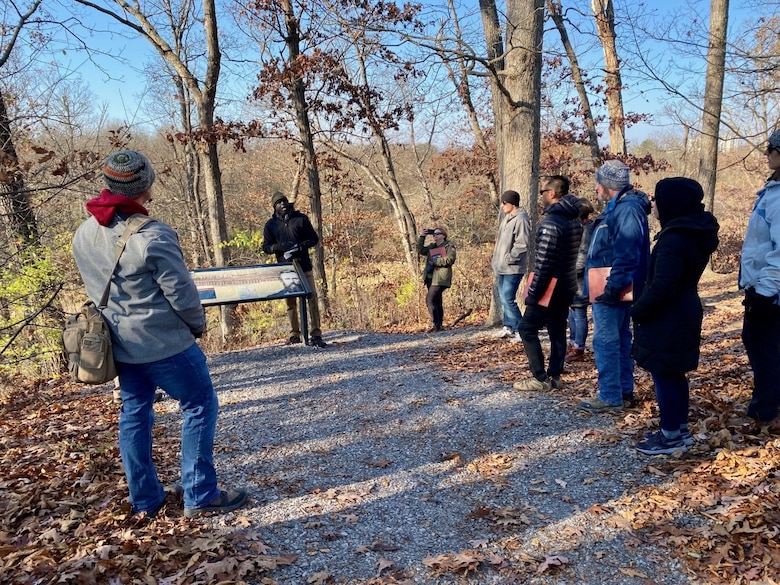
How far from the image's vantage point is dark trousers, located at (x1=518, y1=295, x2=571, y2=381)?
5.30m

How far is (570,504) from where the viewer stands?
3572mm

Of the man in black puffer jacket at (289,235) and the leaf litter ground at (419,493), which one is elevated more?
the man in black puffer jacket at (289,235)

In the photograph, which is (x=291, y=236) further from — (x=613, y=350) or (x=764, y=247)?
(x=764, y=247)

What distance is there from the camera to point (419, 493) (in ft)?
12.6

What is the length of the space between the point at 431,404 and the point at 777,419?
306 cm

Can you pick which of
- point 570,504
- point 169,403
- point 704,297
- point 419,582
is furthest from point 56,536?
point 704,297

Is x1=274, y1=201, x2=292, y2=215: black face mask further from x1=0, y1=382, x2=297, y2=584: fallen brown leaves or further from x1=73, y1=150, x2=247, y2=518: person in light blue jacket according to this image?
x1=73, y1=150, x2=247, y2=518: person in light blue jacket

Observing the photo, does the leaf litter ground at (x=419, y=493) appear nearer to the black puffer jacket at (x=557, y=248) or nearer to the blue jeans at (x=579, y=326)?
the blue jeans at (x=579, y=326)

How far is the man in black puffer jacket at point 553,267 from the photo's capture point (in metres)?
5.04

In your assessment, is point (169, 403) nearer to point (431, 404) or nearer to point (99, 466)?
point (99, 466)

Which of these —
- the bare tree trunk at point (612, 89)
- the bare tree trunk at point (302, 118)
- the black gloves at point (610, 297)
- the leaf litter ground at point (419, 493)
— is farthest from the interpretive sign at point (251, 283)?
Result: the bare tree trunk at point (612, 89)

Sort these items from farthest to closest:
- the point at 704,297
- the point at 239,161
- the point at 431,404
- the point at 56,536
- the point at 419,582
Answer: the point at 239,161 → the point at 704,297 → the point at 431,404 → the point at 56,536 → the point at 419,582

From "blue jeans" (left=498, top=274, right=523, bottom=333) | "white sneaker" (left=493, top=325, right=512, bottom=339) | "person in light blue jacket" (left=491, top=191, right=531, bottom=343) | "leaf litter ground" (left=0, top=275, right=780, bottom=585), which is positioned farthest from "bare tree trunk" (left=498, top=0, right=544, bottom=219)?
"leaf litter ground" (left=0, top=275, right=780, bottom=585)

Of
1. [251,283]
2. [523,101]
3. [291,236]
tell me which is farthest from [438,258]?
[251,283]
